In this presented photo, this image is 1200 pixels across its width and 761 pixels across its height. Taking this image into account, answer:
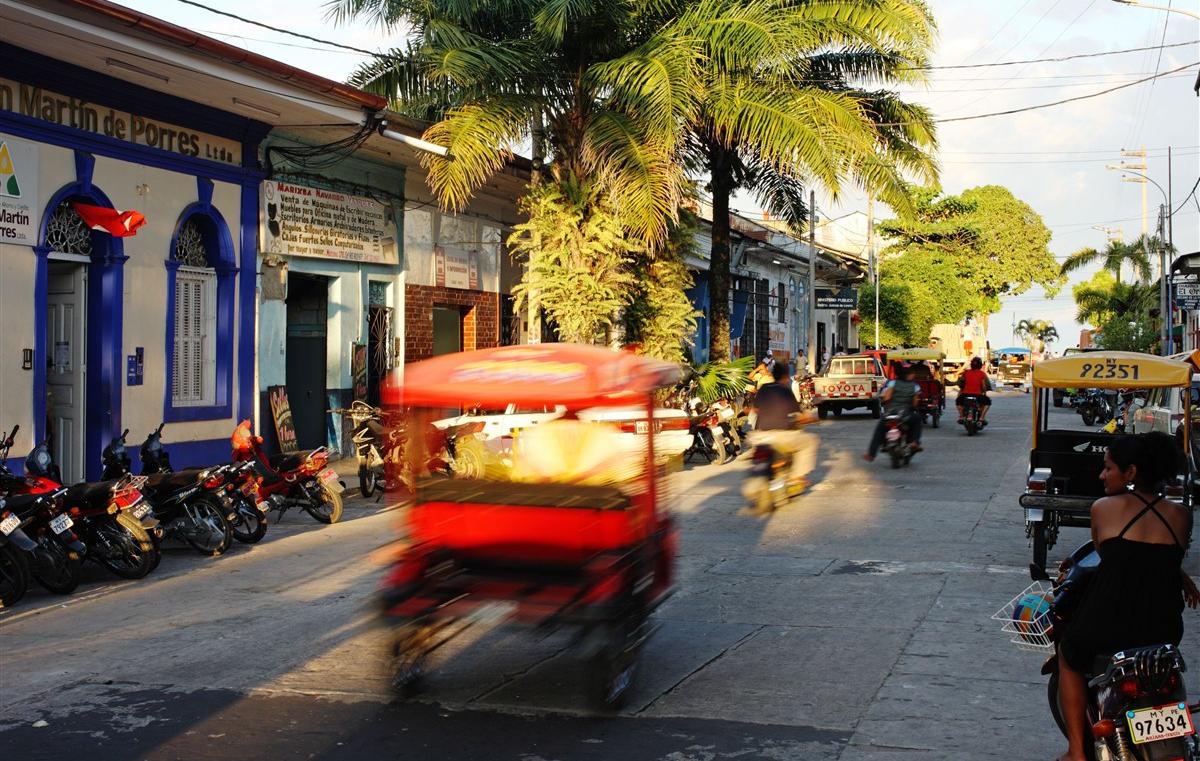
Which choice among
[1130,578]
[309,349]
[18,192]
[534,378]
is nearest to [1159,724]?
[1130,578]

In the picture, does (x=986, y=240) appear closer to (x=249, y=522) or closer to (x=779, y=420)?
(x=779, y=420)

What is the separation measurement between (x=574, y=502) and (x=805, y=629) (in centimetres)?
265

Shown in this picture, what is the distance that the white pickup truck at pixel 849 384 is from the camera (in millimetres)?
31312

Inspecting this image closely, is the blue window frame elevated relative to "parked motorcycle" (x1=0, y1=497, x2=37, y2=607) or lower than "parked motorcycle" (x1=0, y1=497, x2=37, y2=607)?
elevated

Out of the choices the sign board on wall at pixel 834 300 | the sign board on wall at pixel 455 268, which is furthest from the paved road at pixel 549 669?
the sign board on wall at pixel 834 300

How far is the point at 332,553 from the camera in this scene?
12156 millimetres

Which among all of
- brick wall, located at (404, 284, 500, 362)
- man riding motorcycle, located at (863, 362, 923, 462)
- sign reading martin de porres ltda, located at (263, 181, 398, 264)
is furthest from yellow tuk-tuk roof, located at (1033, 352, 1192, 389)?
brick wall, located at (404, 284, 500, 362)

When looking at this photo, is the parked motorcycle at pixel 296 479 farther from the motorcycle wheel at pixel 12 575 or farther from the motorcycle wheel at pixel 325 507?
the motorcycle wheel at pixel 12 575

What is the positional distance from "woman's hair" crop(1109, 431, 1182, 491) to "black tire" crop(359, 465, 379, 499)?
12.2 m

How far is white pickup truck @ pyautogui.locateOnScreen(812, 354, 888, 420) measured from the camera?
31312mm

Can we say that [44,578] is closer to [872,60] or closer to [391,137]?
[391,137]

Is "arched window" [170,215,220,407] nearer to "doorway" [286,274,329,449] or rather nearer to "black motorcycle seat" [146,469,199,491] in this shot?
"doorway" [286,274,329,449]

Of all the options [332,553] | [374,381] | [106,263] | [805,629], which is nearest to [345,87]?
[106,263]

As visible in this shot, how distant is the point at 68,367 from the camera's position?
50.2ft
